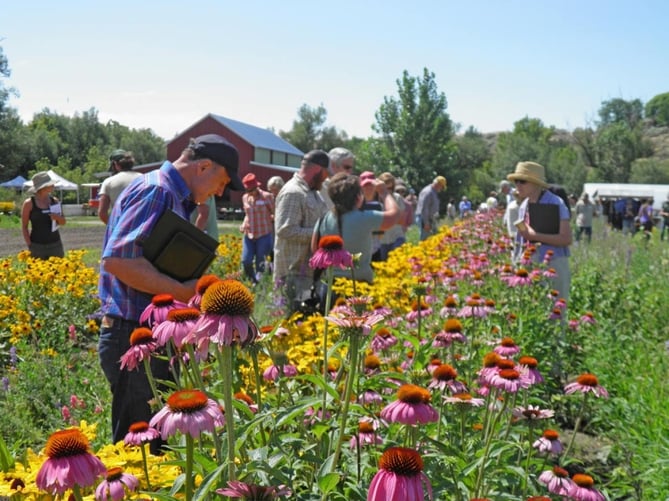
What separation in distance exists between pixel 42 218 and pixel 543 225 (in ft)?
16.4

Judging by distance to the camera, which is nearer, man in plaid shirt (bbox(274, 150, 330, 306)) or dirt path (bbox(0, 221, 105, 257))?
man in plaid shirt (bbox(274, 150, 330, 306))

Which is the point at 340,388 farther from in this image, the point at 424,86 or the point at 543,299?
the point at 424,86

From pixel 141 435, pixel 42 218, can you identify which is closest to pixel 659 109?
pixel 42 218

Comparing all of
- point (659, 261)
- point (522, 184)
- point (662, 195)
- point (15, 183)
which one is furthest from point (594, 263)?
point (662, 195)

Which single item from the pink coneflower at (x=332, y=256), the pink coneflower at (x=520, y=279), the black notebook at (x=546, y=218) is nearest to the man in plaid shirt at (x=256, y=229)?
the black notebook at (x=546, y=218)

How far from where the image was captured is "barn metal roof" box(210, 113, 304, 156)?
39591 mm

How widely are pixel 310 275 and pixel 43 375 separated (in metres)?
2.01

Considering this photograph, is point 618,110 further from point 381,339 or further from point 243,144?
point 381,339

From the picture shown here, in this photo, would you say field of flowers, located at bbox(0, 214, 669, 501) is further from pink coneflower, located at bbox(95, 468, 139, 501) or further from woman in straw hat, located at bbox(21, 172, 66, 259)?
woman in straw hat, located at bbox(21, 172, 66, 259)

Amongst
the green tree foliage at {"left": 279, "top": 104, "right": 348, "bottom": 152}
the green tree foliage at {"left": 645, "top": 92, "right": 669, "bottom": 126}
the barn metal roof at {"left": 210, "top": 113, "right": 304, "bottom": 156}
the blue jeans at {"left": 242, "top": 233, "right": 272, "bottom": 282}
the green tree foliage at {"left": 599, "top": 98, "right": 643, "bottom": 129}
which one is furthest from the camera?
the green tree foliage at {"left": 645, "top": 92, "right": 669, "bottom": 126}

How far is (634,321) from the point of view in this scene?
20.2ft

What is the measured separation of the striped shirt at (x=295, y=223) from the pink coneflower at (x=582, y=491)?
2887 millimetres

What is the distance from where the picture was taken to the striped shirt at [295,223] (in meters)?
4.56

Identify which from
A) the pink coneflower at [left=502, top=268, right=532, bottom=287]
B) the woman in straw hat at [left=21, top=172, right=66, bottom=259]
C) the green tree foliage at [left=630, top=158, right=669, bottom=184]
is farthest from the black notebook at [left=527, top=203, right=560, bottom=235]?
the green tree foliage at [left=630, top=158, right=669, bottom=184]
